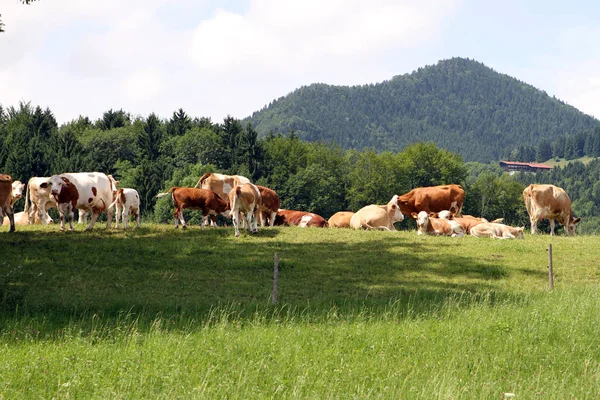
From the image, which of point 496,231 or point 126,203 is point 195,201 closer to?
point 126,203

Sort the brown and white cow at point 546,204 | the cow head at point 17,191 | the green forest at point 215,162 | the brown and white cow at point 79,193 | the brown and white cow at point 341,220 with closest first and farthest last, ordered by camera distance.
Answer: the brown and white cow at point 79,193 → the cow head at point 17,191 → the brown and white cow at point 546,204 → the brown and white cow at point 341,220 → the green forest at point 215,162

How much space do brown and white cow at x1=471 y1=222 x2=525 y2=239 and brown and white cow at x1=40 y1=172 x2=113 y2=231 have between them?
46.4 ft

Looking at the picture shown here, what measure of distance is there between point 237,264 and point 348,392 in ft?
37.9

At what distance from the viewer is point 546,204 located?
109 feet

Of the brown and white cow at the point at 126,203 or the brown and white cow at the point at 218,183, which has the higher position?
the brown and white cow at the point at 218,183

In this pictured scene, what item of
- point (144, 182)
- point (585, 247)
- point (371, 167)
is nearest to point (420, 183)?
point (371, 167)

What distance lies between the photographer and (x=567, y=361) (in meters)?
11.5

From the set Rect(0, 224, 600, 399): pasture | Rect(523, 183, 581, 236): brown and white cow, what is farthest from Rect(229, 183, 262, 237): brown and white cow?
Rect(523, 183, 581, 236): brown and white cow

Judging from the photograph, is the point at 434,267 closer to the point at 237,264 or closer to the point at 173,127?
the point at 237,264

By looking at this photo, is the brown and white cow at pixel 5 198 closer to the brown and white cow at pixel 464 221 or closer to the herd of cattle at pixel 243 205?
the herd of cattle at pixel 243 205

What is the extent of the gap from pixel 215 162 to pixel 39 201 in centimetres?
6235

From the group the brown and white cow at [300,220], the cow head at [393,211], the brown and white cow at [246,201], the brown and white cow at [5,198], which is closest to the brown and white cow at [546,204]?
the cow head at [393,211]

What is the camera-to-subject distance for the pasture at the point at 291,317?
959 centimetres

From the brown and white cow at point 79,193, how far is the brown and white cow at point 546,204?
60.4 feet
